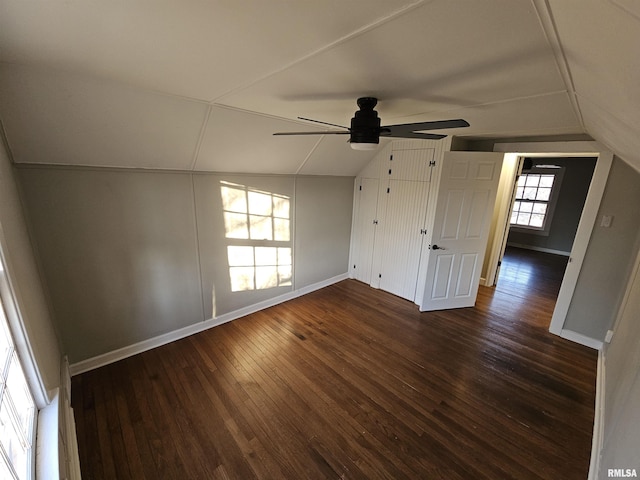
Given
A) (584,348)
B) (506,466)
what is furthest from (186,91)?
(584,348)

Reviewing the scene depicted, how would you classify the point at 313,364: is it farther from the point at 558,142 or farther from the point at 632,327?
the point at 558,142

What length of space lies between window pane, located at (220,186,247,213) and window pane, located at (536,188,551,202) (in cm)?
736

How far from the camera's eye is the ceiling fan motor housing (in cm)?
160

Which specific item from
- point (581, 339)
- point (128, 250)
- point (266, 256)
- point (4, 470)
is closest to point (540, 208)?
point (581, 339)

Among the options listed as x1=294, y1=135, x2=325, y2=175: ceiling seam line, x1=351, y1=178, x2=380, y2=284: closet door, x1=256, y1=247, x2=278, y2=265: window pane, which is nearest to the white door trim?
x1=351, y1=178, x2=380, y2=284: closet door

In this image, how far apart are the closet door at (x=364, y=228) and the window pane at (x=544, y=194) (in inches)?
210

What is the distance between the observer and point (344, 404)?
7.04ft

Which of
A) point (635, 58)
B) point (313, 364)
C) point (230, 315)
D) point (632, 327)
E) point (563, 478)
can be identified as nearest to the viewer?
point (635, 58)

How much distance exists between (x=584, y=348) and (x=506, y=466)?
7.09ft

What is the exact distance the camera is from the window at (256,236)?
Result: 3.06 metres

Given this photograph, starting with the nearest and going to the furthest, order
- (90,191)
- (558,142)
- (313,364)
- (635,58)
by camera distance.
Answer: (635,58) < (90,191) < (313,364) < (558,142)

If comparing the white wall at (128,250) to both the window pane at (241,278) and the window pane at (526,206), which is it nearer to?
the window pane at (241,278)

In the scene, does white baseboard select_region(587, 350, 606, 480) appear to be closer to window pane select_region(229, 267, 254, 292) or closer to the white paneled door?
the white paneled door

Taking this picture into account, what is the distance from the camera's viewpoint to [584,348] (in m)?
2.96
